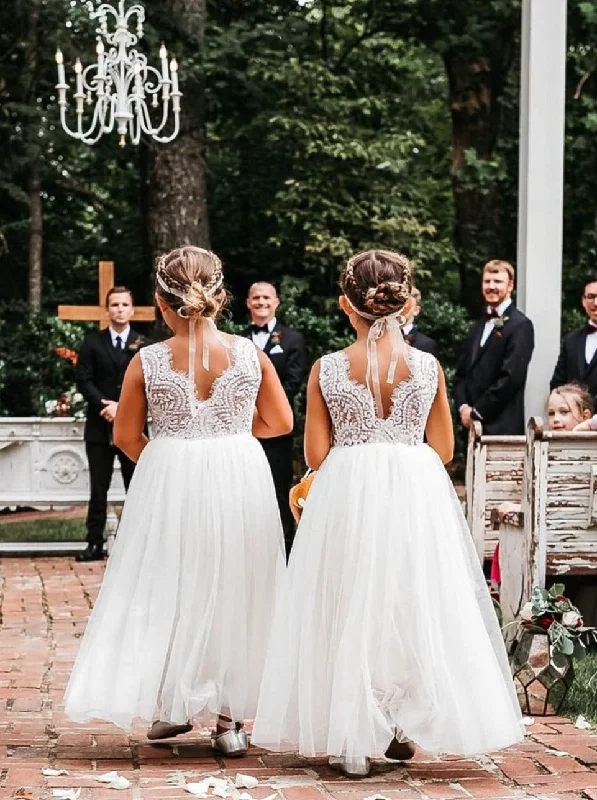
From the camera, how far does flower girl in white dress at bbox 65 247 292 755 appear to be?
4.58m

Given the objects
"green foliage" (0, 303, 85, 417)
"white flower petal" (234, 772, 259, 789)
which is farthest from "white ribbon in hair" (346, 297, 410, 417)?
"green foliage" (0, 303, 85, 417)

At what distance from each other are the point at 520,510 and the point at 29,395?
876cm

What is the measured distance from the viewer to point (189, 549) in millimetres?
4629

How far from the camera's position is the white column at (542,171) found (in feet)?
26.3

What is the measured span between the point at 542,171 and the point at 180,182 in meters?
7.08

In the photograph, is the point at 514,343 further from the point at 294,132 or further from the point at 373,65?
the point at 373,65

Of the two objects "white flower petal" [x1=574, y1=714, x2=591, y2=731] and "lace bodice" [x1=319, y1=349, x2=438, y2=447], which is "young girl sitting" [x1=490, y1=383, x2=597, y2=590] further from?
"lace bodice" [x1=319, y1=349, x2=438, y2=447]

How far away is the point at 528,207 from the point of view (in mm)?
8172

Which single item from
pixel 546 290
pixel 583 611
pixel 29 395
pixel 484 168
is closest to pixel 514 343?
pixel 546 290

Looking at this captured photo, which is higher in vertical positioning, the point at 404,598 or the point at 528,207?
the point at 528,207

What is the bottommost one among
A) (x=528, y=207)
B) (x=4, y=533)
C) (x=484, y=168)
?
(x=4, y=533)

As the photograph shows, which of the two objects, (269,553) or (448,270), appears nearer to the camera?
(269,553)

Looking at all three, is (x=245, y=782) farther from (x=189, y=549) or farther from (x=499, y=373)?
(x=499, y=373)

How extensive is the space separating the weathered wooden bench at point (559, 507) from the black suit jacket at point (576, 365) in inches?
67.4
